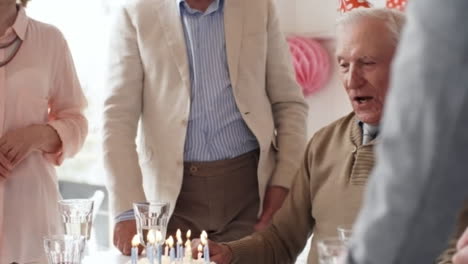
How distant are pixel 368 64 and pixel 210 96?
24.8 inches

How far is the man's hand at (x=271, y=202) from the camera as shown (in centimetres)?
238

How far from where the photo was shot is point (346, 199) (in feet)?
6.20

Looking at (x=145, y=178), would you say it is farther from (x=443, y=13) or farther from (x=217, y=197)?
(x=443, y=13)

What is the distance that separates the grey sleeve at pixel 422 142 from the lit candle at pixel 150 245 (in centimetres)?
111

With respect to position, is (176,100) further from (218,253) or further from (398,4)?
(398,4)

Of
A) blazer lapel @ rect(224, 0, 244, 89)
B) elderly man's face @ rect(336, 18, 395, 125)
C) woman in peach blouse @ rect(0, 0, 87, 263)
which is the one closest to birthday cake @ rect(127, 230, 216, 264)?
elderly man's face @ rect(336, 18, 395, 125)

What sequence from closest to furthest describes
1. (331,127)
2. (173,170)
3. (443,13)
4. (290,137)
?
1. (443,13)
2. (331,127)
3. (173,170)
4. (290,137)

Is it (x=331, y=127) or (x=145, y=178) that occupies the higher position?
(x=331, y=127)

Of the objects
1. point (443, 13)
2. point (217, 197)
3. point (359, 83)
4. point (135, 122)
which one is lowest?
point (217, 197)

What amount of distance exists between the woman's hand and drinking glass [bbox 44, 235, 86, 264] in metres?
0.70

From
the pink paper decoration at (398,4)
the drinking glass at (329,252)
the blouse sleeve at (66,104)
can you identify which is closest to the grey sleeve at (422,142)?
the drinking glass at (329,252)

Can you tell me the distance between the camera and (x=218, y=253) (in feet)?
6.08

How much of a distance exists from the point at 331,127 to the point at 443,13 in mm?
1425

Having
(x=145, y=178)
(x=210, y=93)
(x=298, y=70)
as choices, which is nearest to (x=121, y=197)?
(x=145, y=178)
